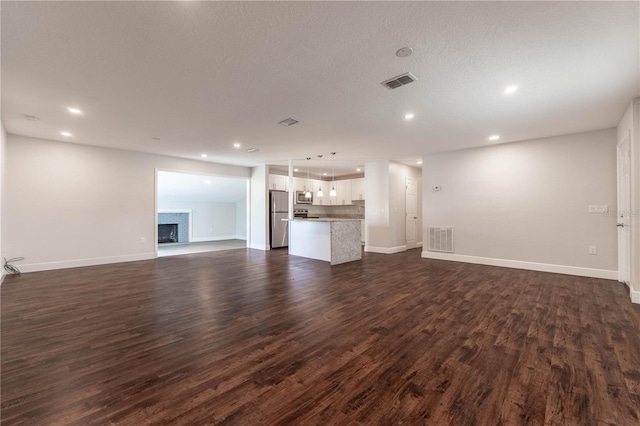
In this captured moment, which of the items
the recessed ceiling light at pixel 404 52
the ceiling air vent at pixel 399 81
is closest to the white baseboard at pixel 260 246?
the ceiling air vent at pixel 399 81

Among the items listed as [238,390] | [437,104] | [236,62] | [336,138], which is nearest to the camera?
[238,390]

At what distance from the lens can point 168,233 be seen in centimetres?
1129

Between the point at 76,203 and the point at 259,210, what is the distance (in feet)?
14.6

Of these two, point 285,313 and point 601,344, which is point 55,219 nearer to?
point 285,313

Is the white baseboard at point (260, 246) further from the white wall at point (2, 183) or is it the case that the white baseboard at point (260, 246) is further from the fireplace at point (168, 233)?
the white wall at point (2, 183)

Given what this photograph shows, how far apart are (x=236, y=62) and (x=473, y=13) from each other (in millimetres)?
2075

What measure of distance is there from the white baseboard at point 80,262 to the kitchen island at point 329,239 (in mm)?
3941

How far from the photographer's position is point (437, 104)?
358 centimetres

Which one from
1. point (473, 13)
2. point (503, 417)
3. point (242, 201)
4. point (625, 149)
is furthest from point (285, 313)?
point (242, 201)

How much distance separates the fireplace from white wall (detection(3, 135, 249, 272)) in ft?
15.6

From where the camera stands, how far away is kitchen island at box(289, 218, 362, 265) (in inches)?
240

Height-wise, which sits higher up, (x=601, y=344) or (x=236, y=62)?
(x=236, y=62)

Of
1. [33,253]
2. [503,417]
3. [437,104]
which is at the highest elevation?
[437,104]

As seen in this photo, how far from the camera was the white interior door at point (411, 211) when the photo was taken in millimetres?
8344
